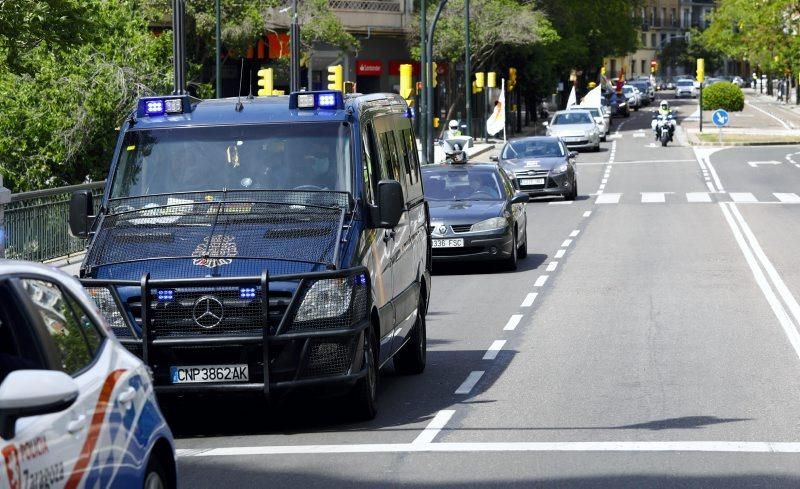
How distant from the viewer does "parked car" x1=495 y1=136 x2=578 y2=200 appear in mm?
36094

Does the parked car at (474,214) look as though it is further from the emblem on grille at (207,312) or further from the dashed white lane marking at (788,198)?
the dashed white lane marking at (788,198)

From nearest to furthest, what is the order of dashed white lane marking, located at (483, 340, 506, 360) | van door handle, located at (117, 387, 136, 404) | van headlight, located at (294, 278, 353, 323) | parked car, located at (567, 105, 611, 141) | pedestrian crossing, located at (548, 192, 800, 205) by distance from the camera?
van door handle, located at (117, 387, 136, 404)
van headlight, located at (294, 278, 353, 323)
dashed white lane marking, located at (483, 340, 506, 360)
pedestrian crossing, located at (548, 192, 800, 205)
parked car, located at (567, 105, 611, 141)

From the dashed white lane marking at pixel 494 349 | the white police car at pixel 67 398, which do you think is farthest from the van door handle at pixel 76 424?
the dashed white lane marking at pixel 494 349

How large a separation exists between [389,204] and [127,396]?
4.83m

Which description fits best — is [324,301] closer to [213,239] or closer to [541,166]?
[213,239]

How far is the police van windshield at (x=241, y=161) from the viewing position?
10523 millimetres

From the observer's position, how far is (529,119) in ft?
312

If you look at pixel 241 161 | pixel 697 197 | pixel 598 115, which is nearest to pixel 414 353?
pixel 241 161

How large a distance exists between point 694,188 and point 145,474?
36.1m

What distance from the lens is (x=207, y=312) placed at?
9266 mm

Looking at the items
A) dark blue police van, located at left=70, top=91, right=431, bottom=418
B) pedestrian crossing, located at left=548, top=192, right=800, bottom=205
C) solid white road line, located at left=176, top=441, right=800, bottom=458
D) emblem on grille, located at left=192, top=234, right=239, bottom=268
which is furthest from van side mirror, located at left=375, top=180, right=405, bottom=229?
pedestrian crossing, located at left=548, top=192, right=800, bottom=205

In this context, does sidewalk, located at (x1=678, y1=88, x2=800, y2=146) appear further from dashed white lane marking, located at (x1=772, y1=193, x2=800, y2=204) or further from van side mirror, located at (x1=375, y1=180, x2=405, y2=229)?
van side mirror, located at (x1=375, y1=180, x2=405, y2=229)

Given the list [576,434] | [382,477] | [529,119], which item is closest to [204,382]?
[382,477]

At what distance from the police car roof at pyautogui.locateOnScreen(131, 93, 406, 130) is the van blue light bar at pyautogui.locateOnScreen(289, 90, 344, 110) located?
0.03 m
